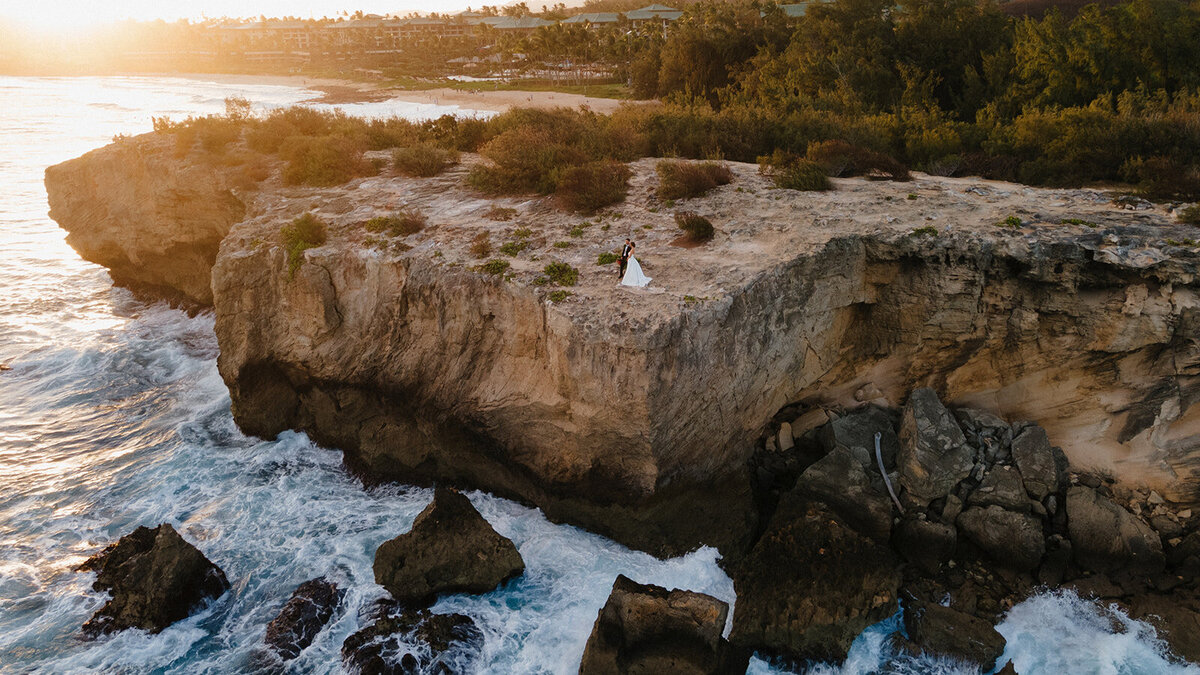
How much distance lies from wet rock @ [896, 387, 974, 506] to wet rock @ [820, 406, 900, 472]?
31 centimetres

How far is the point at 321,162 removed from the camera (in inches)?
814

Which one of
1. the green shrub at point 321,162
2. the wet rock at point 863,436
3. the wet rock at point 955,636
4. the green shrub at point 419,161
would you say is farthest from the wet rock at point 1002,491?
the green shrub at point 321,162

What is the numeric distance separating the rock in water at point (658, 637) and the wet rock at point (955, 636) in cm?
338

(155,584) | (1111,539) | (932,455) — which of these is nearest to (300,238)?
(155,584)

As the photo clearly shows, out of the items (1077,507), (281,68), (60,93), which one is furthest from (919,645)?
(281,68)

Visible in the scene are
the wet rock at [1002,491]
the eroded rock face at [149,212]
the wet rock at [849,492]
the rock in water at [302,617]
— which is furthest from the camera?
the eroded rock face at [149,212]

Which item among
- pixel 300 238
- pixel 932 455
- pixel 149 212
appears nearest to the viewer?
pixel 932 455

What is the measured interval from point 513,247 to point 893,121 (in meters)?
15.3

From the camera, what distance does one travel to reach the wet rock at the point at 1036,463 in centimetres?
1308

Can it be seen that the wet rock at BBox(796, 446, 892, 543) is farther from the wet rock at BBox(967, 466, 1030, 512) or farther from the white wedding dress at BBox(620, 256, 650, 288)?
the white wedding dress at BBox(620, 256, 650, 288)

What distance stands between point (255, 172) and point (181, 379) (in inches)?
250

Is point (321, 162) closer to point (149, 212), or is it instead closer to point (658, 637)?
point (149, 212)

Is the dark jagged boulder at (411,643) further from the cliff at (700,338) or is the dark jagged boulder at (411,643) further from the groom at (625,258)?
the groom at (625,258)

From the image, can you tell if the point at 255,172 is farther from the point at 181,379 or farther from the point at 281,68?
the point at 281,68
